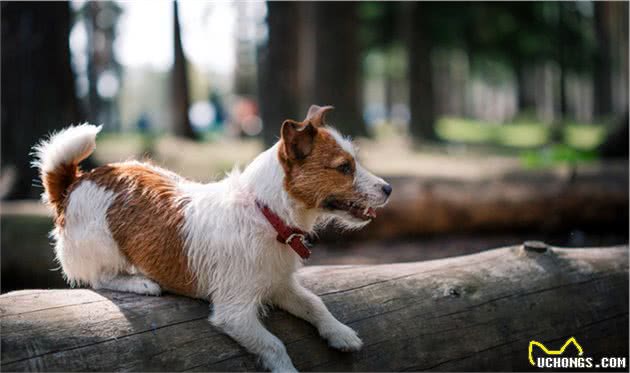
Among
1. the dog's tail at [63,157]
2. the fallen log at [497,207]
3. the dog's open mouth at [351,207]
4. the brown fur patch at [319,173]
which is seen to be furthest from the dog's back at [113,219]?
the fallen log at [497,207]

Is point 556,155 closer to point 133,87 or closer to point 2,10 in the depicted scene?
point 2,10

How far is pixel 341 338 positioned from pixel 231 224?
0.89 m

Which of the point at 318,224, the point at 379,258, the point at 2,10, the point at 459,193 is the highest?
the point at 2,10

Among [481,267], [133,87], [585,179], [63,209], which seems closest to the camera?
[63,209]

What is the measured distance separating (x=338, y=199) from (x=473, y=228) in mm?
5868

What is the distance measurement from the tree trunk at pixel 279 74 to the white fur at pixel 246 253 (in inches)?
Result: 321

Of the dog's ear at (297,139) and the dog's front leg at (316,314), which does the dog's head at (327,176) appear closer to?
the dog's ear at (297,139)

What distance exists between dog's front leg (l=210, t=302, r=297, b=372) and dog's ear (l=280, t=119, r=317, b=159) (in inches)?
34.1

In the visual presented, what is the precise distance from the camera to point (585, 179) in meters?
9.48

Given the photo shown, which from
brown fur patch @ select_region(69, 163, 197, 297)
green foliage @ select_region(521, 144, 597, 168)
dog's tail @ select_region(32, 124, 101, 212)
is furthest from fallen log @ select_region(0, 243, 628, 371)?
green foliage @ select_region(521, 144, 597, 168)

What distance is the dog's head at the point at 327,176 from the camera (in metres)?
3.48

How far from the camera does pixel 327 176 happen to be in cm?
353

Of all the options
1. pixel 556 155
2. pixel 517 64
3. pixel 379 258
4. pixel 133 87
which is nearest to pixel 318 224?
pixel 379 258

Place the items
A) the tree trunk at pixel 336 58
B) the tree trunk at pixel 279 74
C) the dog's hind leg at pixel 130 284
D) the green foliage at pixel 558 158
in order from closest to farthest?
1. the dog's hind leg at pixel 130 284
2. the green foliage at pixel 558 158
3. the tree trunk at pixel 279 74
4. the tree trunk at pixel 336 58
